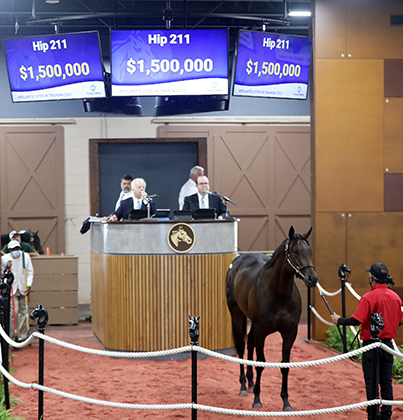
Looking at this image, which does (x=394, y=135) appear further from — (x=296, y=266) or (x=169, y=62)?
(x=296, y=266)

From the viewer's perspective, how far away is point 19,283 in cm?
766

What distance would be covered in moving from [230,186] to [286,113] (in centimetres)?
202

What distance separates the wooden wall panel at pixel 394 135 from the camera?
768 centimetres

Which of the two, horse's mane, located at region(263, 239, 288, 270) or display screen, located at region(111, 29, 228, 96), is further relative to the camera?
display screen, located at region(111, 29, 228, 96)

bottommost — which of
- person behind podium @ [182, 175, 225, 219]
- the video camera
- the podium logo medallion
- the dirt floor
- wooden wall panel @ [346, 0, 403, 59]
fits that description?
the dirt floor

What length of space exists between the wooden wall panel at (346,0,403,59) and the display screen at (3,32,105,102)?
341 cm

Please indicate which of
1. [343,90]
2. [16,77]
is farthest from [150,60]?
[343,90]

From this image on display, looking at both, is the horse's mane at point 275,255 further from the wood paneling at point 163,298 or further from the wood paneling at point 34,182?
the wood paneling at point 34,182

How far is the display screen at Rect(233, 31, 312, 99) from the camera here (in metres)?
7.57

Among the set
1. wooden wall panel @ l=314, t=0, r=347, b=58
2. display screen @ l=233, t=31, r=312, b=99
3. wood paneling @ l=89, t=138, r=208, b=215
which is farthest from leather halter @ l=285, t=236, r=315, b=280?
wood paneling @ l=89, t=138, r=208, b=215

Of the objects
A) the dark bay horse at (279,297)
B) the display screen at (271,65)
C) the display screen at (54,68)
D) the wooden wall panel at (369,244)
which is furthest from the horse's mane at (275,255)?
the display screen at (54,68)

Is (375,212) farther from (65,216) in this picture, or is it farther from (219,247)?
(65,216)

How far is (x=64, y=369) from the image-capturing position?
20.8ft

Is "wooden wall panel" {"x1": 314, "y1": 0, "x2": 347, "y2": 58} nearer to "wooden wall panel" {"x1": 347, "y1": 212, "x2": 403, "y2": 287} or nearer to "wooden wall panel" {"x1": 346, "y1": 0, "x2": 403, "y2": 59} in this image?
"wooden wall panel" {"x1": 346, "y1": 0, "x2": 403, "y2": 59}
